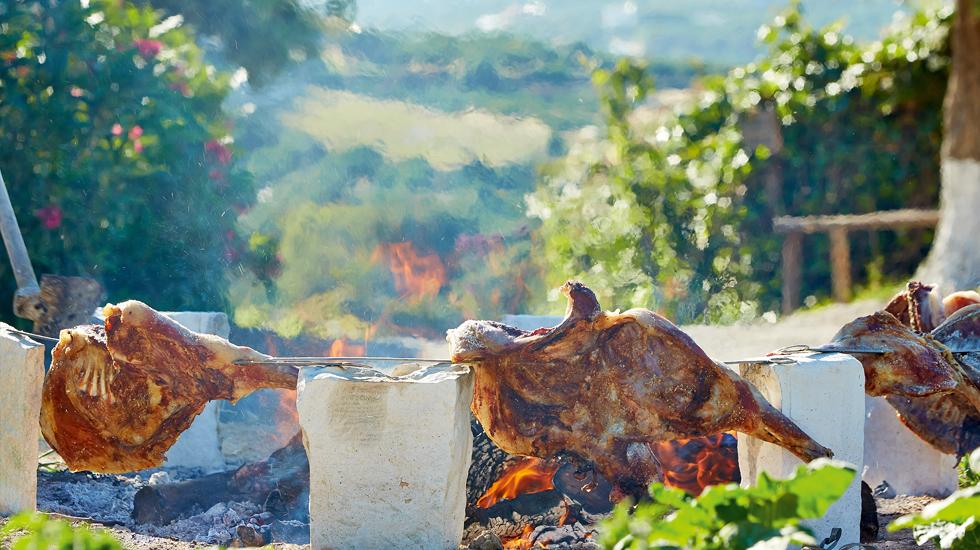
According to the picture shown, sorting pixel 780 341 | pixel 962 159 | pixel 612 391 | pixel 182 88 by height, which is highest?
pixel 182 88

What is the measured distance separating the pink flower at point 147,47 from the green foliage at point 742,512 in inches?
285

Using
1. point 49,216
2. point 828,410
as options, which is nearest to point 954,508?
point 828,410

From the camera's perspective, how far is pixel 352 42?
9.98 meters

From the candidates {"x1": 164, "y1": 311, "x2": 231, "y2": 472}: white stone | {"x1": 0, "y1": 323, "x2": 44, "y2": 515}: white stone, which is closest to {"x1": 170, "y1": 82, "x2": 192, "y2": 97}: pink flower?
{"x1": 164, "y1": 311, "x2": 231, "y2": 472}: white stone

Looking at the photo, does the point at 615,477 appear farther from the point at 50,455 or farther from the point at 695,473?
the point at 50,455

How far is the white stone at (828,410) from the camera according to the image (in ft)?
15.6

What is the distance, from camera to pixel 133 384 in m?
4.91

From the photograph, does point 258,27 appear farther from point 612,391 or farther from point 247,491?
point 612,391

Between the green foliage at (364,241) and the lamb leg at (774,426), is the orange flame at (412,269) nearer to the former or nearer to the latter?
the green foliage at (364,241)

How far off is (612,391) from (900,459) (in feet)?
8.38

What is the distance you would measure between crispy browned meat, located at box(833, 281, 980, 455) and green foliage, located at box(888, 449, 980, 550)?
1.41 m

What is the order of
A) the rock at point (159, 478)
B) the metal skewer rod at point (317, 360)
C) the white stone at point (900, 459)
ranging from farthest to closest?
the rock at point (159, 478), the white stone at point (900, 459), the metal skewer rod at point (317, 360)

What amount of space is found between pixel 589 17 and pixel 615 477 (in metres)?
14.2

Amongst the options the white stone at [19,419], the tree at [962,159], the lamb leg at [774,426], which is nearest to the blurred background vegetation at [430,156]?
the tree at [962,159]
